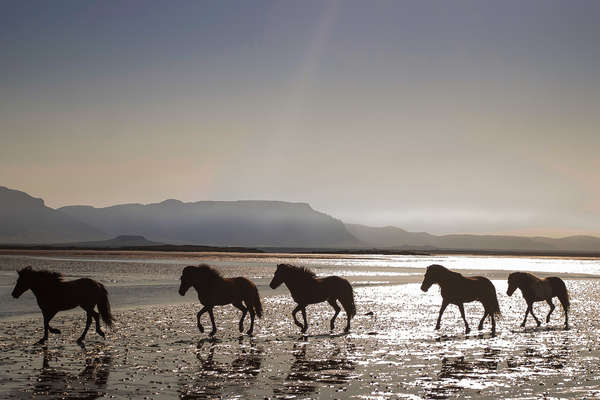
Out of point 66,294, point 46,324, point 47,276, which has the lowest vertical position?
point 46,324

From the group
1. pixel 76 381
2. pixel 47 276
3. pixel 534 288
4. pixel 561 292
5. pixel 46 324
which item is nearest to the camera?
pixel 76 381

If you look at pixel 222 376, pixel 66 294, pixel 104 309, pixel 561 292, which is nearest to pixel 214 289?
pixel 104 309

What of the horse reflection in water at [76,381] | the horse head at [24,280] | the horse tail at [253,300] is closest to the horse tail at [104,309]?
the horse head at [24,280]

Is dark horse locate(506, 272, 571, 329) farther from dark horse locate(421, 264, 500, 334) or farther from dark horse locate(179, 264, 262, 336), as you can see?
dark horse locate(179, 264, 262, 336)

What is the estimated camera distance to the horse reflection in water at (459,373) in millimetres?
9439

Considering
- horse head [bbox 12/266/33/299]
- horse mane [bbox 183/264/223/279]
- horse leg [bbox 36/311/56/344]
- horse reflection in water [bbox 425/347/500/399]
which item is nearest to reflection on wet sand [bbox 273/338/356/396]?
horse reflection in water [bbox 425/347/500/399]


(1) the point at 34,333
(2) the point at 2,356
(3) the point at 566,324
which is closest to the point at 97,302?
(1) the point at 34,333

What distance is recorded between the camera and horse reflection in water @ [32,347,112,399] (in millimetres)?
8925

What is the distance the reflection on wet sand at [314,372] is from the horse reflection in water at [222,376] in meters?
0.65

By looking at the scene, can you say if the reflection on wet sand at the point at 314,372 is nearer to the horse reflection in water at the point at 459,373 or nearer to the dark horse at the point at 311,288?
the horse reflection in water at the point at 459,373

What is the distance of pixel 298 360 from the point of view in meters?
12.1

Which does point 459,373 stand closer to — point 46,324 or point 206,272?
point 206,272

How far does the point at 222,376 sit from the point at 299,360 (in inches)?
87.0

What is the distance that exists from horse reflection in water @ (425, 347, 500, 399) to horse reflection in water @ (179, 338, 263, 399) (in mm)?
3061
